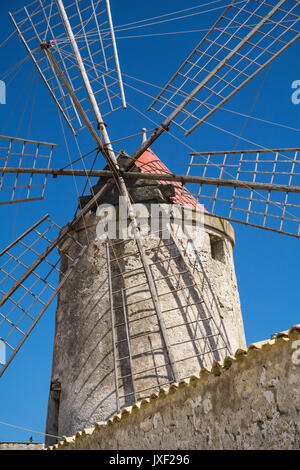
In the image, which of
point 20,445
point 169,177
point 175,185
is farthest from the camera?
point 20,445

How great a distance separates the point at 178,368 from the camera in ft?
22.9

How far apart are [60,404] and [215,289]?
2.27 m

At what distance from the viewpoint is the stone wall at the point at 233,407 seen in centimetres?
407

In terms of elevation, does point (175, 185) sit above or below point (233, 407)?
above

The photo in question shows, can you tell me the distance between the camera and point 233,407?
14.5ft

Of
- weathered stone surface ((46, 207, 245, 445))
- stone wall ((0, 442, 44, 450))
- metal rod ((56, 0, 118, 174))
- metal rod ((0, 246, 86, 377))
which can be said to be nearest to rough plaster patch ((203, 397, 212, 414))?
weathered stone surface ((46, 207, 245, 445))

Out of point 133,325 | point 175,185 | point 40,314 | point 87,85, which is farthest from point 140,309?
point 87,85

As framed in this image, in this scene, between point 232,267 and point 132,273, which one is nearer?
point 132,273

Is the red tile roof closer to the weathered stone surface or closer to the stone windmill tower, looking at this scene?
the stone windmill tower

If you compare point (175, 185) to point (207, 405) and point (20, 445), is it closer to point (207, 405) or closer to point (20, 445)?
point (20, 445)

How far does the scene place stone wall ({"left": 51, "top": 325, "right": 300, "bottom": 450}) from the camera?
160 inches
